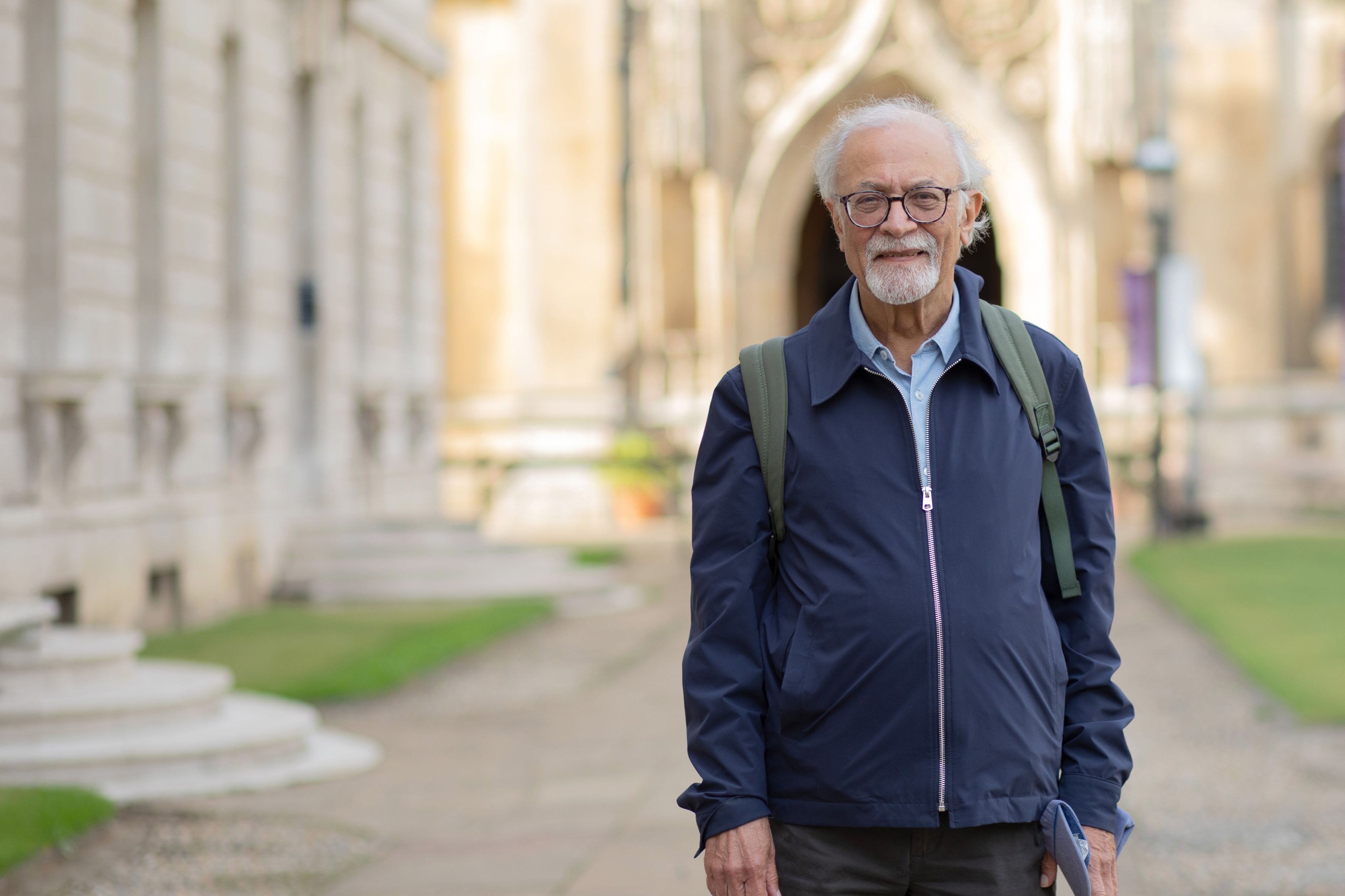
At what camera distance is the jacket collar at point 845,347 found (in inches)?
116

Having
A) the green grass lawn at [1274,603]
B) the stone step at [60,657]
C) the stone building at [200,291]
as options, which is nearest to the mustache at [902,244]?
the stone step at [60,657]

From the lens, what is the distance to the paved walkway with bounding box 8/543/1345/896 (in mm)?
6000

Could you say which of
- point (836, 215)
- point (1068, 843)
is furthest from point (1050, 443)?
point (1068, 843)

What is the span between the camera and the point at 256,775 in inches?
305

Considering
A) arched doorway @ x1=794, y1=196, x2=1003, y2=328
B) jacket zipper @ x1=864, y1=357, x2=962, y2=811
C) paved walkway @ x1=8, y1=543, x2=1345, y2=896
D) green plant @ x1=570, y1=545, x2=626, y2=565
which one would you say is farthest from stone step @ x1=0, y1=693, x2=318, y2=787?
arched doorway @ x1=794, y1=196, x2=1003, y2=328

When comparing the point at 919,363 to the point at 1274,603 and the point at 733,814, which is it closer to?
the point at 733,814

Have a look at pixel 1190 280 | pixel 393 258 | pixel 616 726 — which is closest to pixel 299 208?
pixel 393 258

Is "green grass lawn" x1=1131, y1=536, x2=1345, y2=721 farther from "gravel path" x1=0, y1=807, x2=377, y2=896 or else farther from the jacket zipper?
the jacket zipper

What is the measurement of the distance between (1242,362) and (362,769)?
64.0ft

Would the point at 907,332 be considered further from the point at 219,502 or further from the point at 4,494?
the point at 219,502

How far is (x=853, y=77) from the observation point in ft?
83.8

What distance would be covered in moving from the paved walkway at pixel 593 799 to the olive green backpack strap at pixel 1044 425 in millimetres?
3113

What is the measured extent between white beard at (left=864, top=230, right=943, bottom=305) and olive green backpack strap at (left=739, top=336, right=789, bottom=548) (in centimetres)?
22

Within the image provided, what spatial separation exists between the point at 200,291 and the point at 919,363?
1149 centimetres
